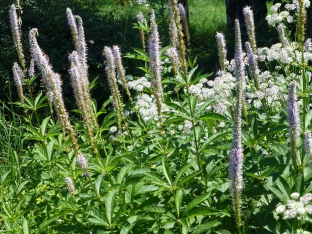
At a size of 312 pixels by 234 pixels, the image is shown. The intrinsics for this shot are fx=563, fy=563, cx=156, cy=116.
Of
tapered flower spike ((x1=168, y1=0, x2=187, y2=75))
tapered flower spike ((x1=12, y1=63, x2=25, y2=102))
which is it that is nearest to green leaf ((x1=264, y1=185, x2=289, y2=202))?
tapered flower spike ((x1=168, y1=0, x2=187, y2=75))

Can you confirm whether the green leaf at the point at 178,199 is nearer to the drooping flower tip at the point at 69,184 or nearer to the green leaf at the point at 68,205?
the green leaf at the point at 68,205

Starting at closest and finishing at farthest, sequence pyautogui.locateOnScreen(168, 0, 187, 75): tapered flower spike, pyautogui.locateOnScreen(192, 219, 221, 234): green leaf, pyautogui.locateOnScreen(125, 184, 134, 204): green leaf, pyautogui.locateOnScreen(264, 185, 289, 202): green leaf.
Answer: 1. pyautogui.locateOnScreen(264, 185, 289, 202): green leaf
2. pyautogui.locateOnScreen(192, 219, 221, 234): green leaf
3. pyautogui.locateOnScreen(125, 184, 134, 204): green leaf
4. pyautogui.locateOnScreen(168, 0, 187, 75): tapered flower spike

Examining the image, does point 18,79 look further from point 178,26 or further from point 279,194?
point 279,194

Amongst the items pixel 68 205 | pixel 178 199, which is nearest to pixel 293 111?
pixel 178 199

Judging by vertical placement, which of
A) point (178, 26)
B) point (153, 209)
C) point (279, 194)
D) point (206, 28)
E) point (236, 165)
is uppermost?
point (206, 28)

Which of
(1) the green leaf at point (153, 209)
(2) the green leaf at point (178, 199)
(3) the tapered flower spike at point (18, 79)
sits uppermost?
(3) the tapered flower spike at point (18, 79)

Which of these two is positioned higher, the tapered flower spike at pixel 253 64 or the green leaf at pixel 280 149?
the tapered flower spike at pixel 253 64

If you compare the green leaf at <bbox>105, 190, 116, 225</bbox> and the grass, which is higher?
the grass

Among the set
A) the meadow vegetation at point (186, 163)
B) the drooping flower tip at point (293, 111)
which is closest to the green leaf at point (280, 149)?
the meadow vegetation at point (186, 163)

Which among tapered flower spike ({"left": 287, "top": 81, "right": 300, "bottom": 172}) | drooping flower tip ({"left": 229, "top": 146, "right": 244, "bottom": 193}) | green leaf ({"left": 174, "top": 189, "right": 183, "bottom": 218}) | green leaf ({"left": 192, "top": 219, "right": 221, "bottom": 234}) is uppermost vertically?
tapered flower spike ({"left": 287, "top": 81, "right": 300, "bottom": 172})

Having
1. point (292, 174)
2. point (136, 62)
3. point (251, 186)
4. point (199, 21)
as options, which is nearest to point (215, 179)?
point (251, 186)

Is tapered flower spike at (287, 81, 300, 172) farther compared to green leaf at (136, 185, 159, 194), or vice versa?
green leaf at (136, 185, 159, 194)

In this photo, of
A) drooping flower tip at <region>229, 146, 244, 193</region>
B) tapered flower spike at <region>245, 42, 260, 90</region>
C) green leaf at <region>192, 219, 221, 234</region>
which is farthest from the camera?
tapered flower spike at <region>245, 42, 260, 90</region>

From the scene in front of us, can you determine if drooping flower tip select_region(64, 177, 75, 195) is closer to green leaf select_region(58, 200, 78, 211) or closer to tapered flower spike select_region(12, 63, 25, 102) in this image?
green leaf select_region(58, 200, 78, 211)
